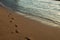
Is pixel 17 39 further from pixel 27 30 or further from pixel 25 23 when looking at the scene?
pixel 25 23

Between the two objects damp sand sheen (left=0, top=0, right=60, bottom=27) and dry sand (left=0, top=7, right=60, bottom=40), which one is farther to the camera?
damp sand sheen (left=0, top=0, right=60, bottom=27)

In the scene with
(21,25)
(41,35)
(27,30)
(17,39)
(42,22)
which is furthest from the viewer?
(42,22)

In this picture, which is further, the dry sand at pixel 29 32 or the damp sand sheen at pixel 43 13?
the damp sand sheen at pixel 43 13

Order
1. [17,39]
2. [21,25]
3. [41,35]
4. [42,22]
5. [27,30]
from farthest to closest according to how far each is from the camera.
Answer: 1. [42,22]
2. [21,25]
3. [27,30]
4. [41,35]
5. [17,39]

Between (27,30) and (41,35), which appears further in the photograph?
(27,30)

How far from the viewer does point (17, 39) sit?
232 centimetres

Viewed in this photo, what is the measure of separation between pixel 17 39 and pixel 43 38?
1.35 ft

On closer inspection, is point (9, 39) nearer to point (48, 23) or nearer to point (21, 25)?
point (21, 25)

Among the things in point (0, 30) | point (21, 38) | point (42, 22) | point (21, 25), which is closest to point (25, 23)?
point (21, 25)

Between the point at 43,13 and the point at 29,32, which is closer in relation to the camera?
the point at 29,32

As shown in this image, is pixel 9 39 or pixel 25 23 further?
pixel 25 23

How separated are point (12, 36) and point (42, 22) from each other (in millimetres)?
1027

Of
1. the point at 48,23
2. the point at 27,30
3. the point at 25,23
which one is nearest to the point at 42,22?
the point at 48,23

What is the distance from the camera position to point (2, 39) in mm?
2350
